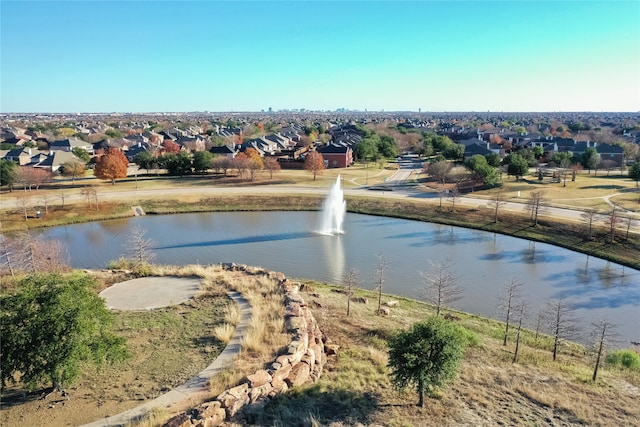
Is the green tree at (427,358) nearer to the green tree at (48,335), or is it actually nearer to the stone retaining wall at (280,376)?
the stone retaining wall at (280,376)

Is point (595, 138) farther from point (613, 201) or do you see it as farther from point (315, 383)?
point (315, 383)

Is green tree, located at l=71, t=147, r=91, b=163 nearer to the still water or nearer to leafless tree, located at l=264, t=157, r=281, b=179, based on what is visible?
leafless tree, located at l=264, t=157, r=281, b=179

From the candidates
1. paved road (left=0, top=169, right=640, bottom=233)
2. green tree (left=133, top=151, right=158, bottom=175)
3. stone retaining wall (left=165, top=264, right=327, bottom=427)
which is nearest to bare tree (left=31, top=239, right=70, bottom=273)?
stone retaining wall (left=165, top=264, right=327, bottom=427)

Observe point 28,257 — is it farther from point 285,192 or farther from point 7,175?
point 7,175

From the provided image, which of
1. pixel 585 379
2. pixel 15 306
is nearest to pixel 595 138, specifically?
pixel 585 379

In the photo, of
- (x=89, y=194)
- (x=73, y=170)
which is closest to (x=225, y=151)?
(x=73, y=170)

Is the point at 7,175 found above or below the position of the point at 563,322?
above
